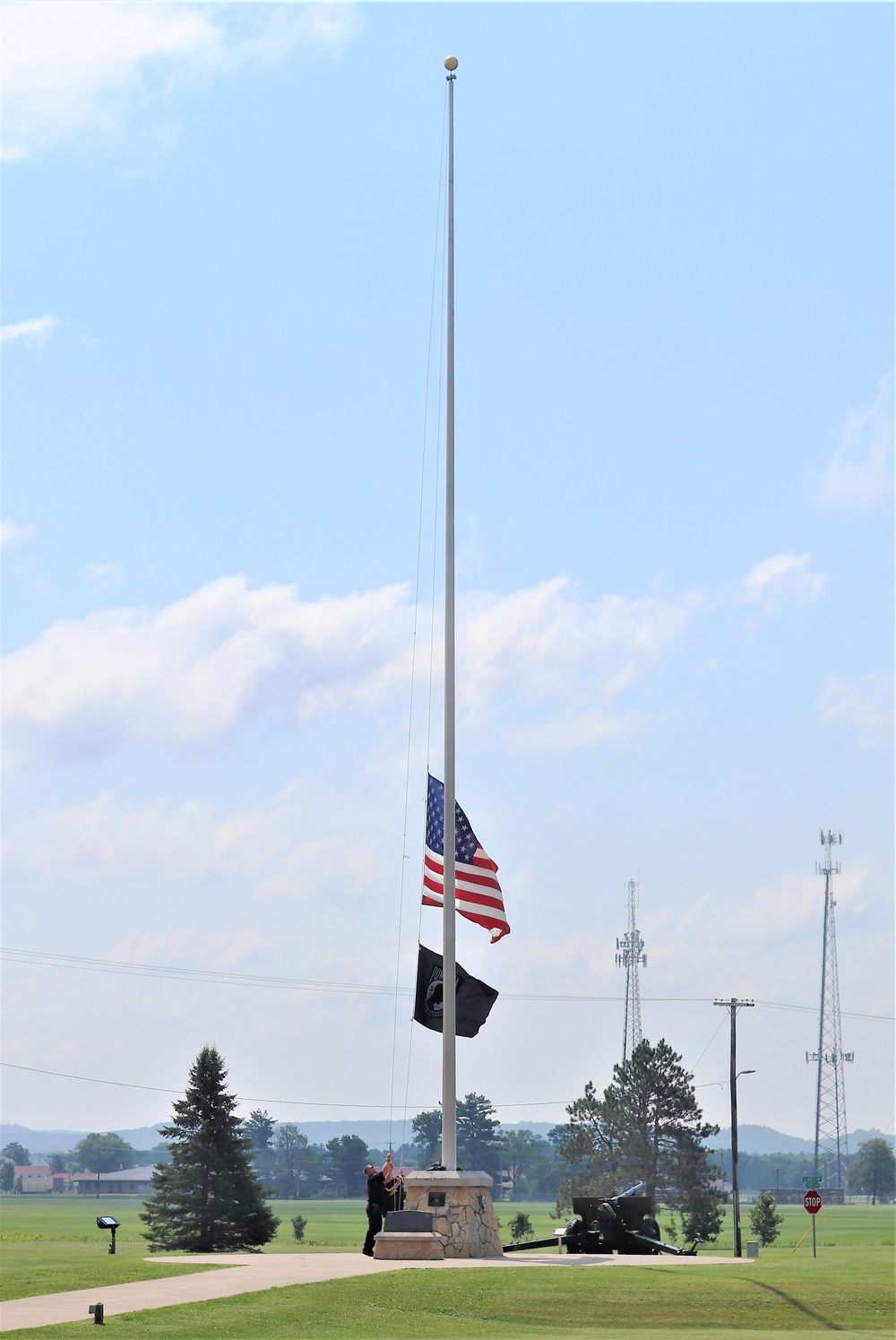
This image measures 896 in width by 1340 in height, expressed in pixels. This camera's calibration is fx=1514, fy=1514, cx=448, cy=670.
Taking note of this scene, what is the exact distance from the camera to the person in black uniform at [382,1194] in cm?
2506

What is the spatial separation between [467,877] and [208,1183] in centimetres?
2852

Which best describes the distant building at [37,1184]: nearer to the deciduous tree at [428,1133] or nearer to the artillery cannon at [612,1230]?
the deciduous tree at [428,1133]

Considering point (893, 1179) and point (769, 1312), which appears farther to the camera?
point (893, 1179)

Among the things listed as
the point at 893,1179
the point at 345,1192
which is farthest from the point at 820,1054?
the point at 345,1192

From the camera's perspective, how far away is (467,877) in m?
27.2

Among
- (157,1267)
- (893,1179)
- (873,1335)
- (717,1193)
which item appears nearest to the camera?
(873,1335)

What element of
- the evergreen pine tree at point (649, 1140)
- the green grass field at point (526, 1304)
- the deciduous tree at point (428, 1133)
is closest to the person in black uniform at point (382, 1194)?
the green grass field at point (526, 1304)

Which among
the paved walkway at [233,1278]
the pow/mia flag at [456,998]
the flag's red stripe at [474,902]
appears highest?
the flag's red stripe at [474,902]

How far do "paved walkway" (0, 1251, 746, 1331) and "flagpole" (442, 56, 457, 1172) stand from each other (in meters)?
2.57

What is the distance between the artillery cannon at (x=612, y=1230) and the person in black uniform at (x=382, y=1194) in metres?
3.33

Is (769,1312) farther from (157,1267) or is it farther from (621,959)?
(621,959)

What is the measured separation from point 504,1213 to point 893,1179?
194 ft

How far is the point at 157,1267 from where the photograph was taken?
21750 millimetres

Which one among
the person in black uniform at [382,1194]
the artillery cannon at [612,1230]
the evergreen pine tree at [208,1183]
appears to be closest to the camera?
the person in black uniform at [382,1194]
